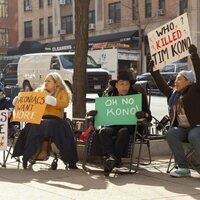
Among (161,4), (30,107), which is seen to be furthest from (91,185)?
(161,4)

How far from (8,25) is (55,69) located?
50721 mm

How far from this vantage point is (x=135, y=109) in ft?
24.4

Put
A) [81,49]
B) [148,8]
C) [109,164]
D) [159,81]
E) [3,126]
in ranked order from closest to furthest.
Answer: [109,164], [159,81], [3,126], [81,49], [148,8]

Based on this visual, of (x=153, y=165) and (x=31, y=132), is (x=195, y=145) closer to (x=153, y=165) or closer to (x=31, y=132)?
(x=153, y=165)

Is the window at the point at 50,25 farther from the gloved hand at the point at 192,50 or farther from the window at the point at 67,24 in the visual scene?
the gloved hand at the point at 192,50

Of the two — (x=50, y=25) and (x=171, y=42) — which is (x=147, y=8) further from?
(x=171, y=42)

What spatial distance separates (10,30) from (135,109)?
66261 mm

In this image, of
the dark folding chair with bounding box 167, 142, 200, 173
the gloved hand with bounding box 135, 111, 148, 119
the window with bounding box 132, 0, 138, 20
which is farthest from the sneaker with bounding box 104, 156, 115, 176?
the window with bounding box 132, 0, 138, 20

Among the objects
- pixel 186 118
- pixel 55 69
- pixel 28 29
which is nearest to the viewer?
pixel 186 118

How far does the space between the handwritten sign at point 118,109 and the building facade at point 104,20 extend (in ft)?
79.3

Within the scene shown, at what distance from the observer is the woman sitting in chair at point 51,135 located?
7672 mm

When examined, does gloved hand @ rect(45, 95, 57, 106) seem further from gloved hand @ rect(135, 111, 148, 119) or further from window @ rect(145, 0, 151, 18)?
window @ rect(145, 0, 151, 18)

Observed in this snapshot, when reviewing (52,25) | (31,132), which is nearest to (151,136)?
(31,132)

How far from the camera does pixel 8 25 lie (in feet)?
236
